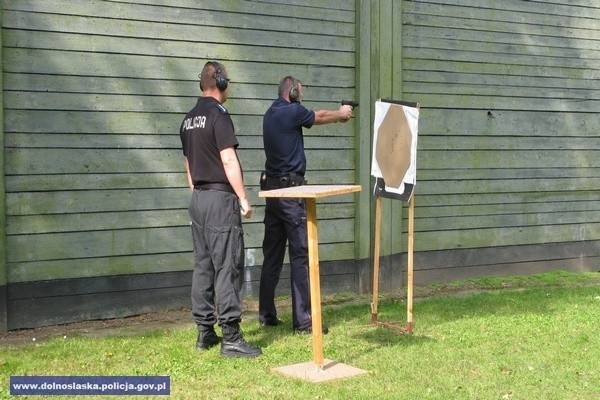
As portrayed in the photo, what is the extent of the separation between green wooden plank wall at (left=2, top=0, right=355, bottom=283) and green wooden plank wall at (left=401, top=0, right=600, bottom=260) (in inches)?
65.0

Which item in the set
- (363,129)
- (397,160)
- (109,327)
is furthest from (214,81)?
(363,129)

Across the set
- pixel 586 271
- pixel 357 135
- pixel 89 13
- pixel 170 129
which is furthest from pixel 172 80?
pixel 586 271

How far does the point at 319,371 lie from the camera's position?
18.6ft

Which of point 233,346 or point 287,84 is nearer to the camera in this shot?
point 233,346

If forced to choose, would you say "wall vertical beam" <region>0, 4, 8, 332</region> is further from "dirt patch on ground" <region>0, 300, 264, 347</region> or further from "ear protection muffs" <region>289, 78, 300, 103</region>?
"ear protection muffs" <region>289, 78, 300, 103</region>

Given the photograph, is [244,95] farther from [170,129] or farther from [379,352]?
[379,352]

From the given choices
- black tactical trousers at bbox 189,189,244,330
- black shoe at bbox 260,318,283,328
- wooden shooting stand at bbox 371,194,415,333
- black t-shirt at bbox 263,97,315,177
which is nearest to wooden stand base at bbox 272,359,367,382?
black tactical trousers at bbox 189,189,244,330

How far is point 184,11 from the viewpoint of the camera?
7.88 metres

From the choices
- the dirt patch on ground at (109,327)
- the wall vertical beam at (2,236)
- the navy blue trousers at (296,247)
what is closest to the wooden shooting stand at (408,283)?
the navy blue trousers at (296,247)

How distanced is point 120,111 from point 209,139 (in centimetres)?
183

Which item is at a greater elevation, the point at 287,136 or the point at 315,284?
the point at 287,136

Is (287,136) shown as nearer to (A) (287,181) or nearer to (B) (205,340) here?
(A) (287,181)

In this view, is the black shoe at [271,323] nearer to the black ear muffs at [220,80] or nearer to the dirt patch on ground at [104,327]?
the dirt patch on ground at [104,327]

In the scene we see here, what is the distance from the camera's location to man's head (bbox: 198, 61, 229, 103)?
20.5ft
